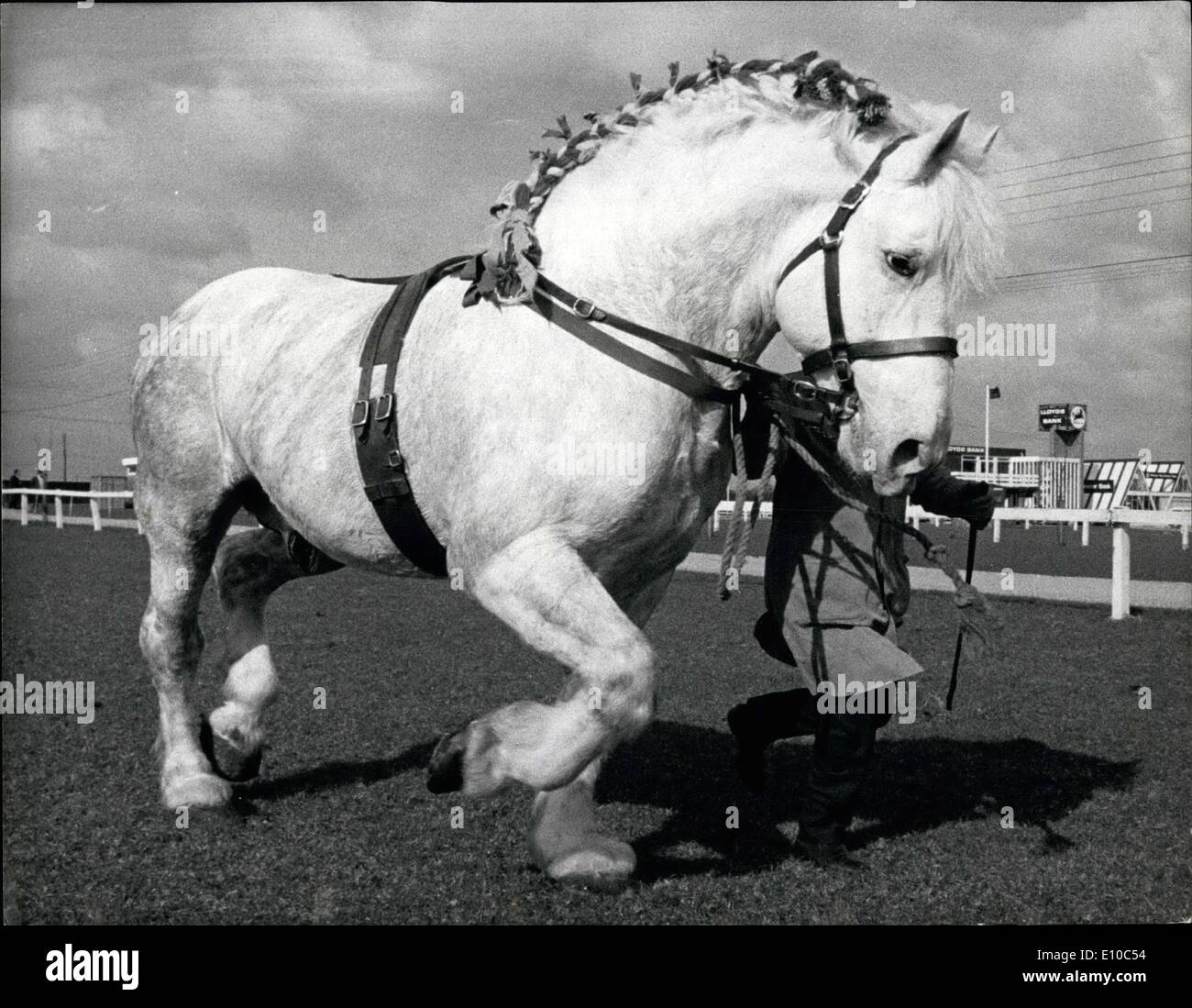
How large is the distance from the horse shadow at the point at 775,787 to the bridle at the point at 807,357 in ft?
5.41

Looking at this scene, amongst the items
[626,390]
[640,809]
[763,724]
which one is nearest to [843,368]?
[626,390]

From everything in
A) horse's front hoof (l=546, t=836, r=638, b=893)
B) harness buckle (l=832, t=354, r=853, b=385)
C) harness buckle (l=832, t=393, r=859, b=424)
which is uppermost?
harness buckle (l=832, t=354, r=853, b=385)

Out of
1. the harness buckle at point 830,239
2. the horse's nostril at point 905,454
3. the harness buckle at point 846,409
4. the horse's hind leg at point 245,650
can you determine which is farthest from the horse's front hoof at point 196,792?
the harness buckle at point 830,239

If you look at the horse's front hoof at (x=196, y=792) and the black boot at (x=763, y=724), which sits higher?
the black boot at (x=763, y=724)

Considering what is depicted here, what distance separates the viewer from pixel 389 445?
13.8 ft

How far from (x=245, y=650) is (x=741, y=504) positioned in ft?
8.63

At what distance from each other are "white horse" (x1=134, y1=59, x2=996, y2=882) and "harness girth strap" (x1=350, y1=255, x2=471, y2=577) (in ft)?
0.18

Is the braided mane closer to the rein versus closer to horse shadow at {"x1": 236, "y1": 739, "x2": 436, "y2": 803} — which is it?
the rein

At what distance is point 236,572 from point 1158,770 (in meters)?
4.42

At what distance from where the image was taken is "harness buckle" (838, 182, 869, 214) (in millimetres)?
3629

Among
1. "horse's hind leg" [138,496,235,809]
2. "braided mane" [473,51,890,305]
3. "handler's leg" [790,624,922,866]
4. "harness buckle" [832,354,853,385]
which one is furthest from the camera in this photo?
"horse's hind leg" [138,496,235,809]

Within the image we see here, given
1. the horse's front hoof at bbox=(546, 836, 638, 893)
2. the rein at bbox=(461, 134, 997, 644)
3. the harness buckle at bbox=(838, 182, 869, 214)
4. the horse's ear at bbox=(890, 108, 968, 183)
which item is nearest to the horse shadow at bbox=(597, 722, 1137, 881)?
the horse's front hoof at bbox=(546, 836, 638, 893)

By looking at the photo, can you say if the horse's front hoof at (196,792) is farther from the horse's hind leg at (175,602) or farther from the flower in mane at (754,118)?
the flower in mane at (754,118)

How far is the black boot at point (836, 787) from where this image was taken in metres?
4.45
